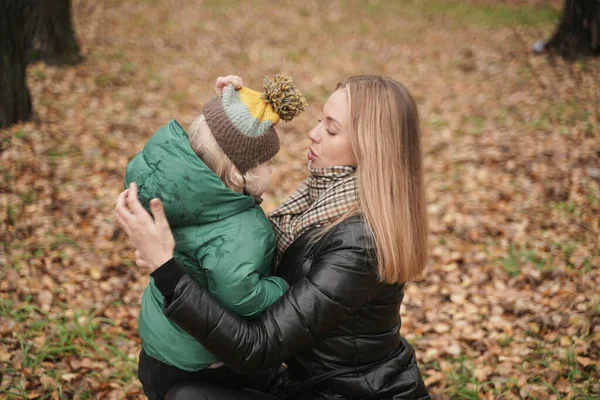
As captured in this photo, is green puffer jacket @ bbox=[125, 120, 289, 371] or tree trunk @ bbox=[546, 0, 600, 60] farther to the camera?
tree trunk @ bbox=[546, 0, 600, 60]

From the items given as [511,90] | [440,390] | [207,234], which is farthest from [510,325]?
[511,90]

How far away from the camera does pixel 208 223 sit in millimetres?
2215

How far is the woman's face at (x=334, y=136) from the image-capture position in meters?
2.40

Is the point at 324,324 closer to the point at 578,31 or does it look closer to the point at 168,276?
the point at 168,276

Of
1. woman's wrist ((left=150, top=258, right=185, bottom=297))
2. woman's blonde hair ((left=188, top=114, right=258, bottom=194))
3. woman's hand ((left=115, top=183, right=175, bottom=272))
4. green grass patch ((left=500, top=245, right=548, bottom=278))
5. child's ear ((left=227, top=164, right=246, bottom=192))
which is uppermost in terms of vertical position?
woman's blonde hair ((left=188, top=114, right=258, bottom=194))

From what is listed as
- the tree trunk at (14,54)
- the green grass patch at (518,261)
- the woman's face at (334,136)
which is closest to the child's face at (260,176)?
the woman's face at (334,136)

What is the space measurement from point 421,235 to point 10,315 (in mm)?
3388

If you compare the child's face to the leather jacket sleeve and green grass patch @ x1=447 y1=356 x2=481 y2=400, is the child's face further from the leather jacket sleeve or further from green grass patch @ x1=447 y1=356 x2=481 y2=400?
green grass patch @ x1=447 y1=356 x2=481 y2=400

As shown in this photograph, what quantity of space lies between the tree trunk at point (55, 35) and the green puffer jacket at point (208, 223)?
7816 mm

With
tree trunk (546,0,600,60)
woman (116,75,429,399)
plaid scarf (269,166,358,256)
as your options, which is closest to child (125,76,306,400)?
woman (116,75,429,399)

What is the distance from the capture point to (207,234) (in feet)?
7.17

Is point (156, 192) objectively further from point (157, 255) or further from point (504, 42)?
point (504, 42)

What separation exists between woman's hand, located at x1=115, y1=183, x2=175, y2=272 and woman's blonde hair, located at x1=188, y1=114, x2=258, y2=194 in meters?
0.34

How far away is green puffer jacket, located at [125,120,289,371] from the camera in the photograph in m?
2.10
